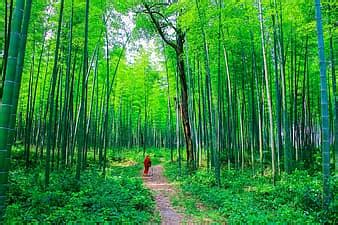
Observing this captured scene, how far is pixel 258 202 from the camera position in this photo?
699cm

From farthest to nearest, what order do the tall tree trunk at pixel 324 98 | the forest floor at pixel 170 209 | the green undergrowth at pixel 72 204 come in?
the forest floor at pixel 170 209, the tall tree trunk at pixel 324 98, the green undergrowth at pixel 72 204

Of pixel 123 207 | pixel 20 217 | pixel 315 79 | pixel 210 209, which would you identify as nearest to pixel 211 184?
pixel 210 209

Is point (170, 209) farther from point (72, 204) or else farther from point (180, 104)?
point (180, 104)

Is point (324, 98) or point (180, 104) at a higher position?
point (180, 104)

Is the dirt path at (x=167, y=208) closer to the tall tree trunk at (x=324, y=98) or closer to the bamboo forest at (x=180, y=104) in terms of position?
the bamboo forest at (x=180, y=104)

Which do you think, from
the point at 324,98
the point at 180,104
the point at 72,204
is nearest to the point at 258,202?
the point at 324,98

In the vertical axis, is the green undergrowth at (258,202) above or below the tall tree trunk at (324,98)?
below

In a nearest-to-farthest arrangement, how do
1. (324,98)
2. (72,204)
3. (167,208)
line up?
(324,98) < (72,204) < (167,208)

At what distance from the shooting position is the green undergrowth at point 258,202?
5234 millimetres

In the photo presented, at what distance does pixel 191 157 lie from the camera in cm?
1338

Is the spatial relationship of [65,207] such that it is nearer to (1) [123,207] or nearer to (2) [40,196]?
(2) [40,196]

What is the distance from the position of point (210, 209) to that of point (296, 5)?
566 centimetres

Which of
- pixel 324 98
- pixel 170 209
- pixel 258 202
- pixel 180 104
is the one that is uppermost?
pixel 180 104

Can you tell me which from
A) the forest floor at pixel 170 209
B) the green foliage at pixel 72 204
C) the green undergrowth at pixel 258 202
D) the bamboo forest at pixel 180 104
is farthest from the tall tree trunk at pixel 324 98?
the green foliage at pixel 72 204
